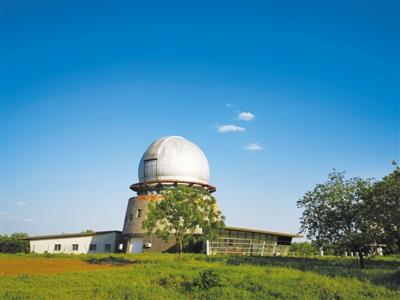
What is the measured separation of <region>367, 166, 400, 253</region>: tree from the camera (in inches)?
1157

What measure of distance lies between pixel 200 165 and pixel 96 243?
21.5 metres

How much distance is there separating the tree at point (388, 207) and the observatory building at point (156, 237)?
25.8 meters

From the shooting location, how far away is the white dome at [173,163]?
184ft

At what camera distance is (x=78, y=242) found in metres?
60.9

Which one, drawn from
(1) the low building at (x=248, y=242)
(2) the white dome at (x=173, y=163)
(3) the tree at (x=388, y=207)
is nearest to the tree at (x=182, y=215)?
(1) the low building at (x=248, y=242)

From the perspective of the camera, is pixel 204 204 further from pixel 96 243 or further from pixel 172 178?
pixel 96 243

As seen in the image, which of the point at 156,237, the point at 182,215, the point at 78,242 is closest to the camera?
the point at 182,215

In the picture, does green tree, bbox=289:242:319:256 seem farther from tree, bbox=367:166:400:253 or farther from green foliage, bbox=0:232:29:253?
green foliage, bbox=0:232:29:253

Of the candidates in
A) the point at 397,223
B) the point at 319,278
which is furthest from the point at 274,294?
the point at 397,223

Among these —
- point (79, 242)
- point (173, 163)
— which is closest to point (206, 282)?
point (173, 163)

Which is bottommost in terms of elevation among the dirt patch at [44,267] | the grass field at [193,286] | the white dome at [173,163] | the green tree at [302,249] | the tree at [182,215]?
the dirt patch at [44,267]

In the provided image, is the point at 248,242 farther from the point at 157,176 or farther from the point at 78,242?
the point at 78,242

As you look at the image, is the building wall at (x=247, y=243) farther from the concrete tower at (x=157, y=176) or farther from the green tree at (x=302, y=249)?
the concrete tower at (x=157, y=176)

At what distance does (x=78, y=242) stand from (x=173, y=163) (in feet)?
69.7
